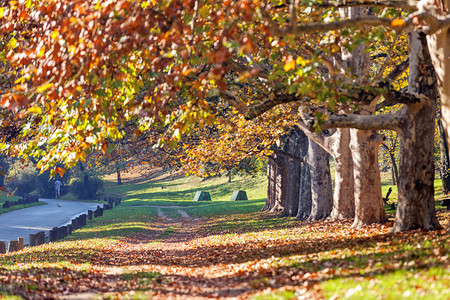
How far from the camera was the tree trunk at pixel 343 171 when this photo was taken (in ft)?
62.3

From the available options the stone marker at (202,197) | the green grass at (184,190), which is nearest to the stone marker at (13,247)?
the green grass at (184,190)

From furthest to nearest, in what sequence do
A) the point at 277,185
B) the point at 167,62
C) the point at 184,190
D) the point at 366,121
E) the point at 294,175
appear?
the point at 184,190, the point at 277,185, the point at 294,175, the point at 366,121, the point at 167,62

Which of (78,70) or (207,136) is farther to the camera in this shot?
(207,136)

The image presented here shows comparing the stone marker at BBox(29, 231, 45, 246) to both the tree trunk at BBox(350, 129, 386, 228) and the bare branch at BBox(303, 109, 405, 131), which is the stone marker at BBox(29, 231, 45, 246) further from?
the bare branch at BBox(303, 109, 405, 131)

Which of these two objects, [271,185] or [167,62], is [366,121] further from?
[271,185]

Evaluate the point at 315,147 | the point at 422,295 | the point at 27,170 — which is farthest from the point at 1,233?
the point at 27,170

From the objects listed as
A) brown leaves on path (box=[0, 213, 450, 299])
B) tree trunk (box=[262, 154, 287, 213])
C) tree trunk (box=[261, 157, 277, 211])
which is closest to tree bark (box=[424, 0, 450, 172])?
brown leaves on path (box=[0, 213, 450, 299])

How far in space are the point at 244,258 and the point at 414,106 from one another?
5.95 metres

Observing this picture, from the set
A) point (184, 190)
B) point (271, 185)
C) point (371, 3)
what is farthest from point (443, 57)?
point (184, 190)

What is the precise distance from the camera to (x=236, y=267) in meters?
12.1

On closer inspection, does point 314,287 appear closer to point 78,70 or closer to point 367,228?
point 78,70

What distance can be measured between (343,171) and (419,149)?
674 centimetres

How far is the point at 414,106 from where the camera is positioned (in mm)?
12508

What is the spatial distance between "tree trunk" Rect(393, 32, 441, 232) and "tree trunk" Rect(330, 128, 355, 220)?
5994 millimetres
